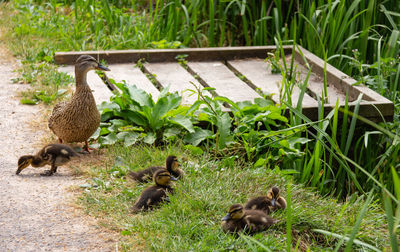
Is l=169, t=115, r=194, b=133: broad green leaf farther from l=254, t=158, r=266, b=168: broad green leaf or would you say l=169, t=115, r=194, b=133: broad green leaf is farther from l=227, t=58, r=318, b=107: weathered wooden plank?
l=227, t=58, r=318, b=107: weathered wooden plank

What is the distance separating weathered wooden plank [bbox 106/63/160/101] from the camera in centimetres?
638

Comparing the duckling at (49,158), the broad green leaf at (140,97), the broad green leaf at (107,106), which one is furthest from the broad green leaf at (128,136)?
the duckling at (49,158)

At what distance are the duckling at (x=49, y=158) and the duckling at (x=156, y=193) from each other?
0.92 m

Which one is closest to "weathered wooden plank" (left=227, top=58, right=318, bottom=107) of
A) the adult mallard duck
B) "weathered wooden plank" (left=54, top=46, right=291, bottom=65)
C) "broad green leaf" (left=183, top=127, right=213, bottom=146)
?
"weathered wooden plank" (left=54, top=46, right=291, bottom=65)

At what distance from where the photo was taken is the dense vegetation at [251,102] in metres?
4.73

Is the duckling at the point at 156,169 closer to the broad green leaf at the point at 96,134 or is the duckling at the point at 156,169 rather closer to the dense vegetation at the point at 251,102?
the dense vegetation at the point at 251,102

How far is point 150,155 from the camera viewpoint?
15.8ft

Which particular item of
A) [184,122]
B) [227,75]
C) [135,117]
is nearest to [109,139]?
[135,117]

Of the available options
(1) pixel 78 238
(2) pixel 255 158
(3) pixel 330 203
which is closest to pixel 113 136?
(2) pixel 255 158

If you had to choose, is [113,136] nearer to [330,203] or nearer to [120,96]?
[120,96]

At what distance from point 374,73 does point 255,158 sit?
233 cm

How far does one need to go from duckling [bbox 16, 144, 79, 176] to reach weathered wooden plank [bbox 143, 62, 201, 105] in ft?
5.84

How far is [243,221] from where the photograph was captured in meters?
3.59

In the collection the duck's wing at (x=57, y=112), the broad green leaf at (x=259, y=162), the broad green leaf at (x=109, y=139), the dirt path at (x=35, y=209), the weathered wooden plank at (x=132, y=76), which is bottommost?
the broad green leaf at (x=259, y=162)
